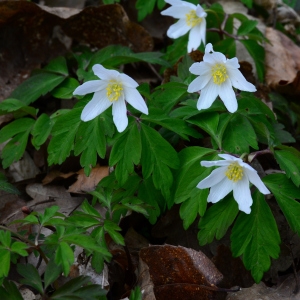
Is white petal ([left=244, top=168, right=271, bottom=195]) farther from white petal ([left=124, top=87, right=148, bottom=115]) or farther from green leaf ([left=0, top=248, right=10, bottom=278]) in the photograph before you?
green leaf ([left=0, top=248, right=10, bottom=278])

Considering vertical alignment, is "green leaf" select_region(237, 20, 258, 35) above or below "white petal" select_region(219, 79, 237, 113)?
below

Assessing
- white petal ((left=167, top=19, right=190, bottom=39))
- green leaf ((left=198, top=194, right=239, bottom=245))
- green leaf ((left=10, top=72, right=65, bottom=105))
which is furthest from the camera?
white petal ((left=167, top=19, right=190, bottom=39))

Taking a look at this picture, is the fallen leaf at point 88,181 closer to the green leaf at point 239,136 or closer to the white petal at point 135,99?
the white petal at point 135,99

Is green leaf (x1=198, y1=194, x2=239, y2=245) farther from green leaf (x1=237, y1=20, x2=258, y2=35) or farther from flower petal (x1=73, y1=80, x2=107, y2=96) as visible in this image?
green leaf (x1=237, y1=20, x2=258, y2=35)

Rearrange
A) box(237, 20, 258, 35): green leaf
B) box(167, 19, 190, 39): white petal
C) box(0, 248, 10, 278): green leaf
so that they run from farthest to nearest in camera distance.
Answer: box(237, 20, 258, 35): green leaf < box(167, 19, 190, 39): white petal < box(0, 248, 10, 278): green leaf

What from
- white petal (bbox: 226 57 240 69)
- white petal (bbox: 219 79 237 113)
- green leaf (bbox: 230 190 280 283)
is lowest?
green leaf (bbox: 230 190 280 283)

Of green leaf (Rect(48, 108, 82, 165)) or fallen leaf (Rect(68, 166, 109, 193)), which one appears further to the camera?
fallen leaf (Rect(68, 166, 109, 193))

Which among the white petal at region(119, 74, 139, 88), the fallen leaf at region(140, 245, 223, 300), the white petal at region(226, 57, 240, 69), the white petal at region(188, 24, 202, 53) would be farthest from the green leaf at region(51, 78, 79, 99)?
the fallen leaf at region(140, 245, 223, 300)
